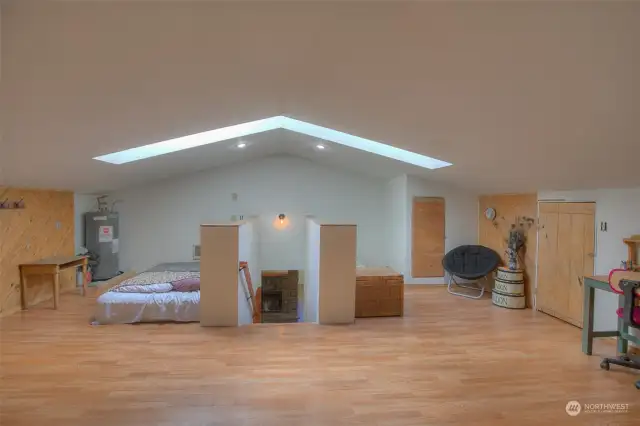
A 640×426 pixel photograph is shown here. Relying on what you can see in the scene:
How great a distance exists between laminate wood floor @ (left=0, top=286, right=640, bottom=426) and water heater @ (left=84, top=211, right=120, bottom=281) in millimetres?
2131

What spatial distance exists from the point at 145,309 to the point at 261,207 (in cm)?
355

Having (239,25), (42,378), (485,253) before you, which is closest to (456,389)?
(239,25)

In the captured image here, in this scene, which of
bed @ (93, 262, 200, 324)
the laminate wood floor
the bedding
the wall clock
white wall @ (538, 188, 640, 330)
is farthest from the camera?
the wall clock

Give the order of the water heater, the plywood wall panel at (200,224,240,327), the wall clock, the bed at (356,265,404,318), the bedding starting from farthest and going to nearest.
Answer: the water heater → the wall clock → the bed at (356,265,404,318) → the bedding → the plywood wall panel at (200,224,240,327)

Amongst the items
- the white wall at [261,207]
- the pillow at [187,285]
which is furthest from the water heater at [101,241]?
the pillow at [187,285]

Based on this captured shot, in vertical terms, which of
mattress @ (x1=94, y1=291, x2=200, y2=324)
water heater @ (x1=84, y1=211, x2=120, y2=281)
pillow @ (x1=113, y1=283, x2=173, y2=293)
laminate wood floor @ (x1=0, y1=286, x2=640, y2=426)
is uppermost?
water heater @ (x1=84, y1=211, x2=120, y2=281)

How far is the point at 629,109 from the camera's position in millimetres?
2551

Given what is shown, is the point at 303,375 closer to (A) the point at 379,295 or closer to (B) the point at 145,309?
(A) the point at 379,295

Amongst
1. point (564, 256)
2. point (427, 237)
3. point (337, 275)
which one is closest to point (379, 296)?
point (337, 275)

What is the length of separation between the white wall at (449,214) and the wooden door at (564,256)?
177 centimetres

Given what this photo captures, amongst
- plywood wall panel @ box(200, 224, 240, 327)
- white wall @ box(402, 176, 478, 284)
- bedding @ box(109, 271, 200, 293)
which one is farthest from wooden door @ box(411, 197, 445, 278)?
bedding @ box(109, 271, 200, 293)

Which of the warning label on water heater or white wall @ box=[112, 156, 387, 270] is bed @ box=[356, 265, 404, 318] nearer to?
white wall @ box=[112, 156, 387, 270]

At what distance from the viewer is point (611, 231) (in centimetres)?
446

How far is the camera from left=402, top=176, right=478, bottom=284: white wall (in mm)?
7285
